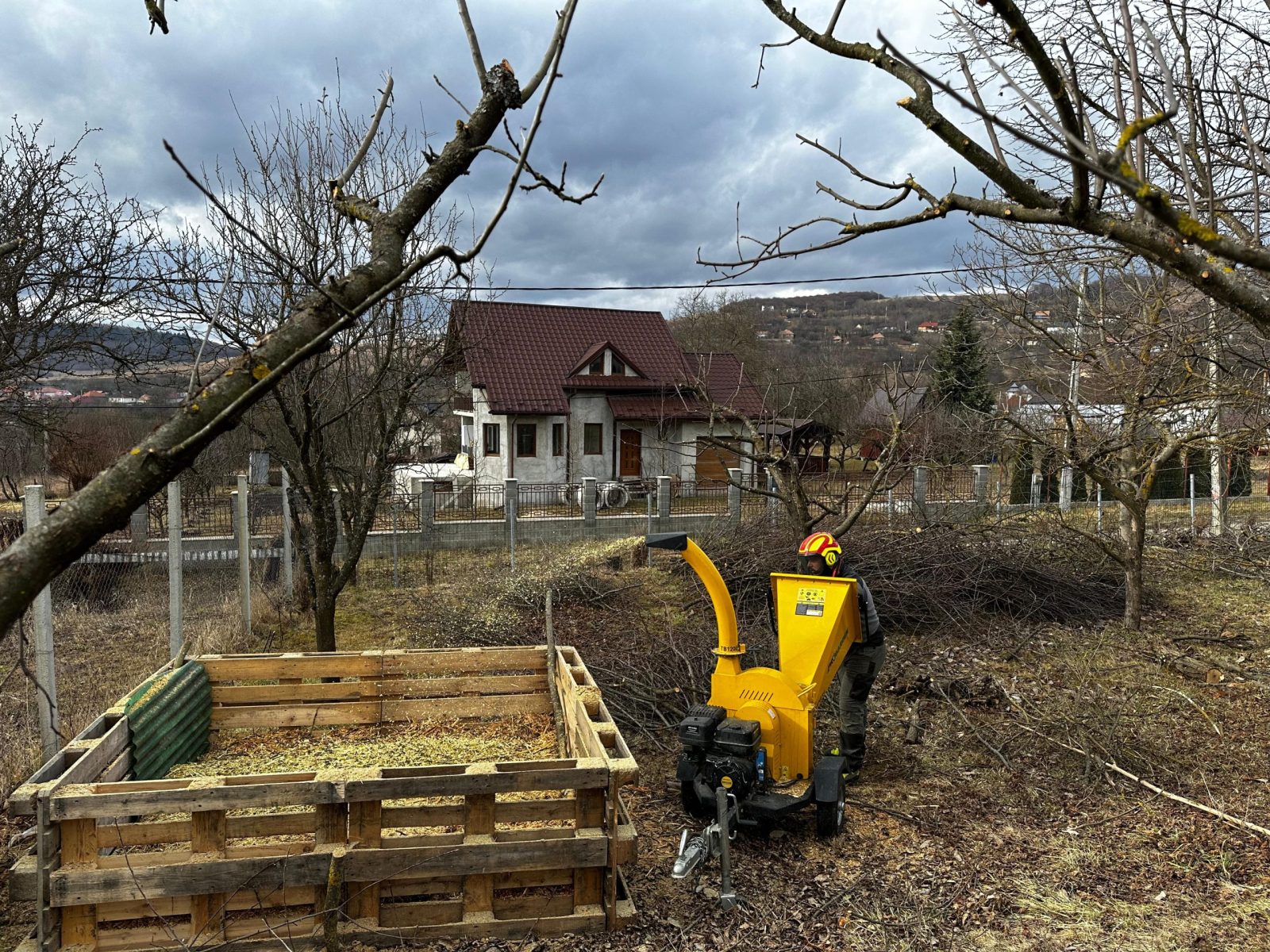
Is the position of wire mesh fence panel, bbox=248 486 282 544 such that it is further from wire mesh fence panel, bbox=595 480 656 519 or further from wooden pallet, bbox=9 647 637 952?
wooden pallet, bbox=9 647 637 952

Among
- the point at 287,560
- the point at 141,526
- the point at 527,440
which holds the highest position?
the point at 527,440

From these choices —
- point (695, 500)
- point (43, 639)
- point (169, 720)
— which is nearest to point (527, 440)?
point (695, 500)

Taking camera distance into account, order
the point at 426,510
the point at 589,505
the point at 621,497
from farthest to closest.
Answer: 1. the point at 621,497
2. the point at 589,505
3. the point at 426,510

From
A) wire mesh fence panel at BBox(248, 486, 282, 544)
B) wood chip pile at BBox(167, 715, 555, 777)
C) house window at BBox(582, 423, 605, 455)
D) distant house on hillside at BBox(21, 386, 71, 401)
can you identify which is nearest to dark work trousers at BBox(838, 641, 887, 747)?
wood chip pile at BBox(167, 715, 555, 777)

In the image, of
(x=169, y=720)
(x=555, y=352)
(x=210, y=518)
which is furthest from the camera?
(x=555, y=352)

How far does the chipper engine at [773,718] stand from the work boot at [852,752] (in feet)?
2.13

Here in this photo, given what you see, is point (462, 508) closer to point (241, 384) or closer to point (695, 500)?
point (695, 500)

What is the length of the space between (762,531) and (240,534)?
23.2 ft

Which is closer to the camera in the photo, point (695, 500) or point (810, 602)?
point (810, 602)

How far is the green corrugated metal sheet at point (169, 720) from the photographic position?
181 inches

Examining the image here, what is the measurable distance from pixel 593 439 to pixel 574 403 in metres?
1.26

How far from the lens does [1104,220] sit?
228 centimetres

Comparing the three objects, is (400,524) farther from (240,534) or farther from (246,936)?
(246,936)

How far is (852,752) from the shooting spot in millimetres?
5816
